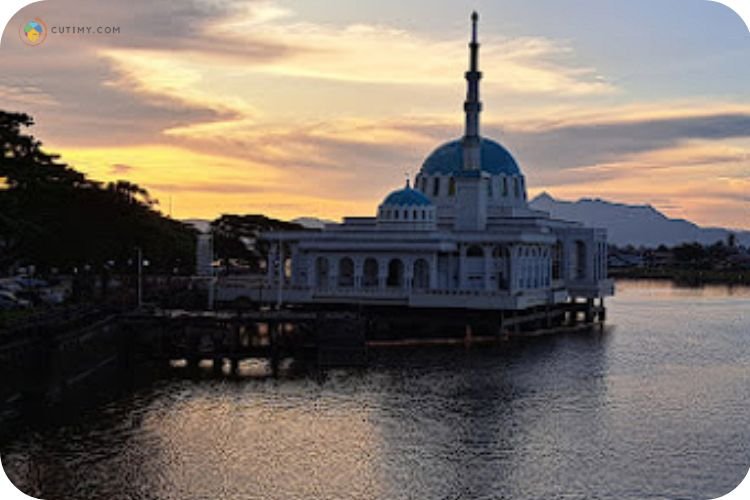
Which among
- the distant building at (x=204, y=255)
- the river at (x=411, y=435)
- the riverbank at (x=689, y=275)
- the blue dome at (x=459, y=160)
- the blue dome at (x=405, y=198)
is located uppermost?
the blue dome at (x=459, y=160)

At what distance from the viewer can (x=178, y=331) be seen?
49.6 m

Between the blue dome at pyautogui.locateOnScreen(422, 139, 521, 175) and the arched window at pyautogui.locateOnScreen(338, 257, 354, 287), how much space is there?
12.7 m

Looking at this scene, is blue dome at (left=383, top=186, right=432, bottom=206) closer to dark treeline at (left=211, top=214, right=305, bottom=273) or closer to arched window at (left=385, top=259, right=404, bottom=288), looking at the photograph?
arched window at (left=385, top=259, right=404, bottom=288)

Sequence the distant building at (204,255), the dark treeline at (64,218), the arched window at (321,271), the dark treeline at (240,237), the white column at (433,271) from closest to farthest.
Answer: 1. the dark treeline at (64,218)
2. the white column at (433,271)
3. the arched window at (321,271)
4. the distant building at (204,255)
5. the dark treeline at (240,237)

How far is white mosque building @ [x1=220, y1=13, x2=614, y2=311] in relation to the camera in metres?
61.1

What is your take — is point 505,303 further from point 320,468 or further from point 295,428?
point 320,468

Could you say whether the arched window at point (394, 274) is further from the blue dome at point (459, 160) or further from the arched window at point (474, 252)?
the blue dome at point (459, 160)

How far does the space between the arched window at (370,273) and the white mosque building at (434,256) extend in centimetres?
6

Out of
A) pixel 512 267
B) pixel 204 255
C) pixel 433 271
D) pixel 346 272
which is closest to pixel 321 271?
pixel 346 272

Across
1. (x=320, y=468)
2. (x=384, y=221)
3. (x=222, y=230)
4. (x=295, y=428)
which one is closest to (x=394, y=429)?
(x=295, y=428)

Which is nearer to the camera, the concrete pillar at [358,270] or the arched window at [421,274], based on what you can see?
the concrete pillar at [358,270]

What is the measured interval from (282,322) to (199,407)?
494 inches

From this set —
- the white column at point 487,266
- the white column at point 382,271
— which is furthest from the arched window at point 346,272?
the white column at point 487,266

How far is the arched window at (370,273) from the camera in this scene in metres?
65.4
